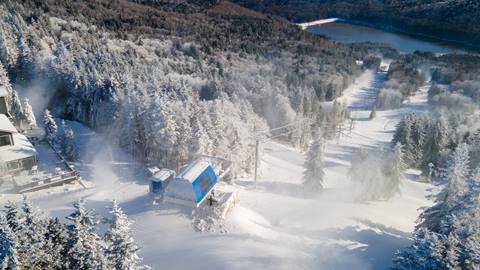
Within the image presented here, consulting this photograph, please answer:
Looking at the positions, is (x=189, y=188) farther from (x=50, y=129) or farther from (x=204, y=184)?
(x=50, y=129)

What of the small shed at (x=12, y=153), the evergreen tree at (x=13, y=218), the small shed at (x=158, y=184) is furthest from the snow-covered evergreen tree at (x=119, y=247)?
the small shed at (x=12, y=153)

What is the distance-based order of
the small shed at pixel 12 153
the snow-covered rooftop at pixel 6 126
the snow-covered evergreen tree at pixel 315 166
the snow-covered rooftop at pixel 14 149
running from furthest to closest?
the snow-covered evergreen tree at pixel 315 166 → the snow-covered rooftop at pixel 6 126 → the snow-covered rooftop at pixel 14 149 → the small shed at pixel 12 153

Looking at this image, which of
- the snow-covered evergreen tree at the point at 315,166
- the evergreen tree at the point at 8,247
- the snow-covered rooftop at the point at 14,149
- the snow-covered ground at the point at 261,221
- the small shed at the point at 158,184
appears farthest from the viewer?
the snow-covered evergreen tree at the point at 315,166

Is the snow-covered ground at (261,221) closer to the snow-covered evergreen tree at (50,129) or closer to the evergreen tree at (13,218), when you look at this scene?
the snow-covered evergreen tree at (50,129)

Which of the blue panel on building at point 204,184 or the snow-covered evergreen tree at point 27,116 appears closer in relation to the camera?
the blue panel on building at point 204,184

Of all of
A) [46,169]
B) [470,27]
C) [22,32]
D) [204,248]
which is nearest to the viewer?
[204,248]

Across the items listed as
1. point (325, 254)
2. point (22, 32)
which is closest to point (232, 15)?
point (22, 32)

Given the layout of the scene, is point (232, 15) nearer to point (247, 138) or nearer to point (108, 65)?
point (108, 65)
